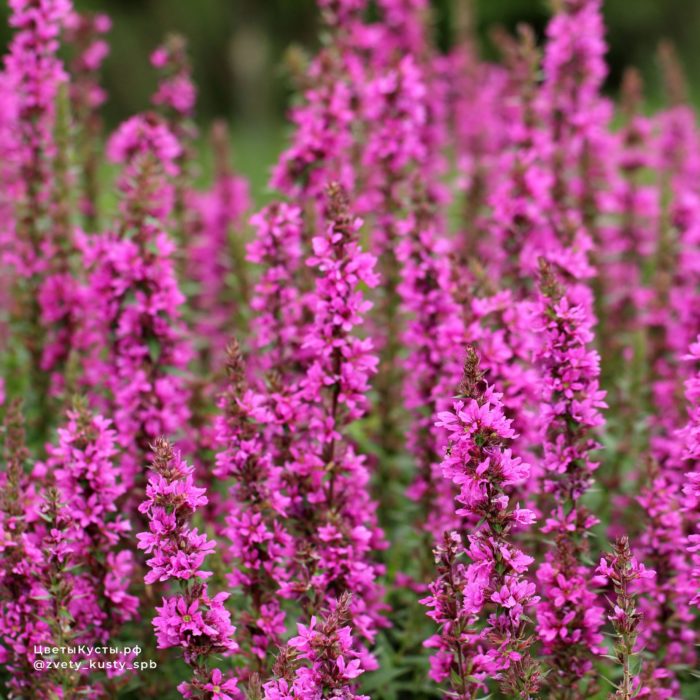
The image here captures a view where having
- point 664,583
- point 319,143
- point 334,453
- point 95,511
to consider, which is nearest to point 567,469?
point 664,583

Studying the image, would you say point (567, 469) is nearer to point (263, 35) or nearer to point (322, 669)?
point (322, 669)

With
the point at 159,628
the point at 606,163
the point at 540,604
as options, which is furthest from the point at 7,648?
the point at 606,163

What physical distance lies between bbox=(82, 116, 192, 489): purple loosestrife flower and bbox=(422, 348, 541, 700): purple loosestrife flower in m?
2.02

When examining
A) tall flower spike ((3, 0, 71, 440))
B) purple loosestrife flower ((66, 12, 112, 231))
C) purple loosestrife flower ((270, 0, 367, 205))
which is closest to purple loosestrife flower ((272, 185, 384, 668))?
purple loosestrife flower ((270, 0, 367, 205))

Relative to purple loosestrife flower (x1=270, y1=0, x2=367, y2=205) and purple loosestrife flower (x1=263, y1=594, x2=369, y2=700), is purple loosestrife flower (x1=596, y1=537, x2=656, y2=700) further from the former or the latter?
purple loosestrife flower (x1=270, y1=0, x2=367, y2=205)

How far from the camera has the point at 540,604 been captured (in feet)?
14.2

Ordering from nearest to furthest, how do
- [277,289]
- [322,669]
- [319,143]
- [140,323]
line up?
1. [322,669]
2. [277,289]
3. [140,323]
4. [319,143]

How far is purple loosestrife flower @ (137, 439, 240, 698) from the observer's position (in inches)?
153

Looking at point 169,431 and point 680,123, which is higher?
point 680,123

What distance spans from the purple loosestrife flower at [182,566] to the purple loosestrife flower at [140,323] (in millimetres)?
1385

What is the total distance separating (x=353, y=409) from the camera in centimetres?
474

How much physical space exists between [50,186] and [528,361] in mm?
3570

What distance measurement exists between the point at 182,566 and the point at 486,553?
117 cm

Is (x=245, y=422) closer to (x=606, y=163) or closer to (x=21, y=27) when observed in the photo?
(x=21, y=27)
